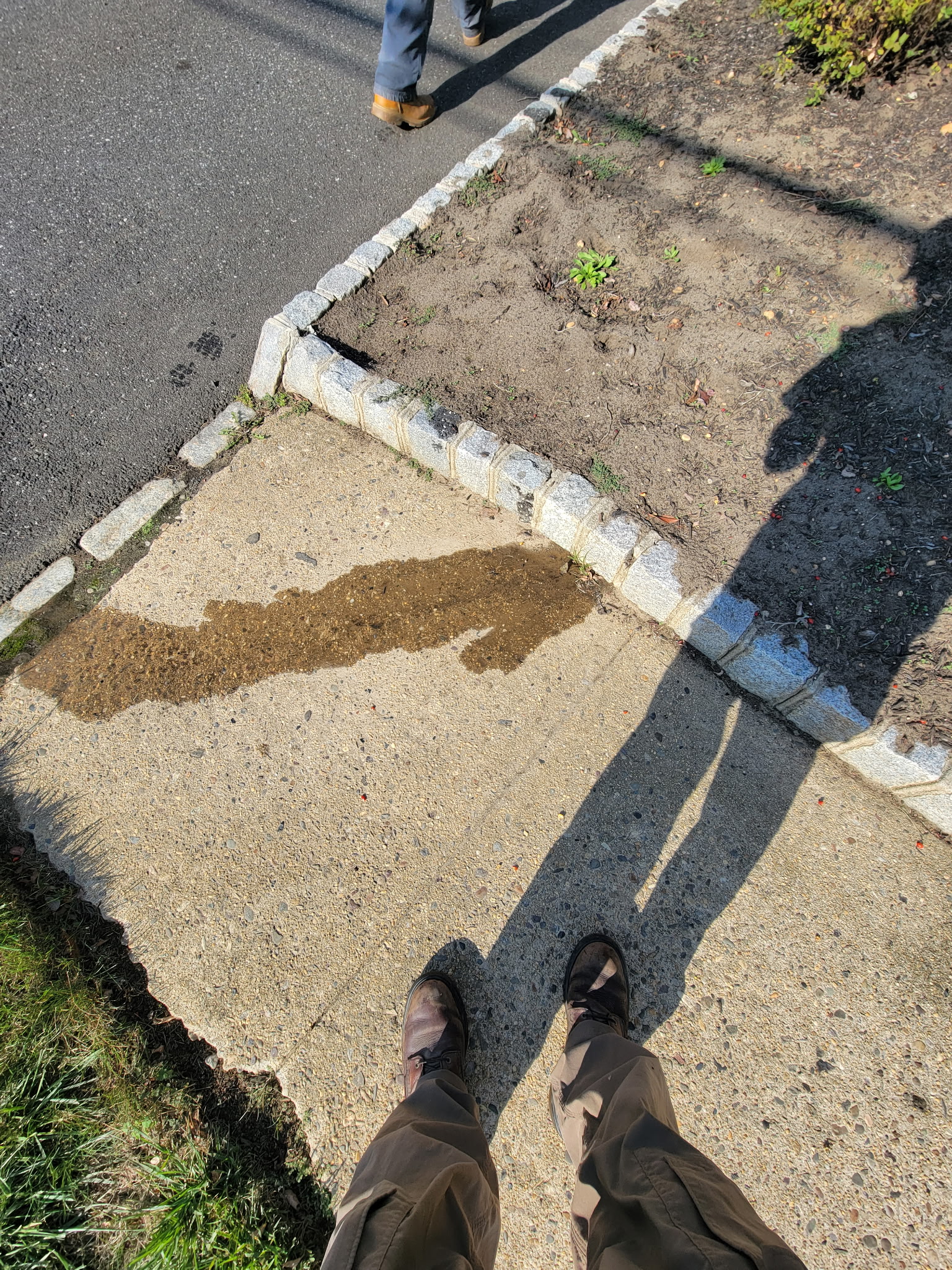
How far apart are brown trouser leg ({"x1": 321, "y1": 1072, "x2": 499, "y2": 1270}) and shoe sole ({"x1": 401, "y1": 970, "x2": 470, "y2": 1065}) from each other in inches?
7.5

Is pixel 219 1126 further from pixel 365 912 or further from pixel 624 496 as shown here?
pixel 624 496

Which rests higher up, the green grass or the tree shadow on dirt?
the tree shadow on dirt

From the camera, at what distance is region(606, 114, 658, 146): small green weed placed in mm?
4223

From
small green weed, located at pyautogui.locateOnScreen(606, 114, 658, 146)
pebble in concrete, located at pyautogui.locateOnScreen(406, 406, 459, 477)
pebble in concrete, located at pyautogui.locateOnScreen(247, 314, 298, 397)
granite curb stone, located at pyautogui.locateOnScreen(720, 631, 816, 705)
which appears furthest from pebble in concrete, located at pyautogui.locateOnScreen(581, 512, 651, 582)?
small green weed, located at pyautogui.locateOnScreen(606, 114, 658, 146)

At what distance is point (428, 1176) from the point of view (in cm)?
167

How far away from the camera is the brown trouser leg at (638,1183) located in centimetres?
143

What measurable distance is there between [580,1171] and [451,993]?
0.64 metres

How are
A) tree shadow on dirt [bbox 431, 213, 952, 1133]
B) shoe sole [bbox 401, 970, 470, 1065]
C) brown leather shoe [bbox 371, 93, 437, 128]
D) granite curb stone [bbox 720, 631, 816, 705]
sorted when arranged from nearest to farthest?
1. shoe sole [bbox 401, 970, 470, 1065]
2. tree shadow on dirt [bbox 431, 213, 952, 1133]
3. granite curb stone [bbox 720, 631, 816, 705]
4. brown leather shoe [bbox 371, 93, 437, 128]

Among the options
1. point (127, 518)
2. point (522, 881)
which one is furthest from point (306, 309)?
point (522, 881)

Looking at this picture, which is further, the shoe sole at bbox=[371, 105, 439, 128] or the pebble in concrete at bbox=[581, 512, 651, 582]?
the shoe sole at bbox=[371, 105, 439, 128]

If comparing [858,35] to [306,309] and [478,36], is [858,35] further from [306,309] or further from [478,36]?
[306,309]

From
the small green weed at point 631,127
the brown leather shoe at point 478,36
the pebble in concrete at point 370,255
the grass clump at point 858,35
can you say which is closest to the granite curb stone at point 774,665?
the pebble in concrete at point 370,255

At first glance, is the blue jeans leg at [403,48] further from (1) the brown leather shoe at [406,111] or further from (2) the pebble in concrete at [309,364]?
(2) the pebble in concrete at [309,364]

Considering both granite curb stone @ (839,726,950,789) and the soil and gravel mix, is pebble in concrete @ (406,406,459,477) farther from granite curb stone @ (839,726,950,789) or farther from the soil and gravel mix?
granite curb stone @ (839,726,950,789)
